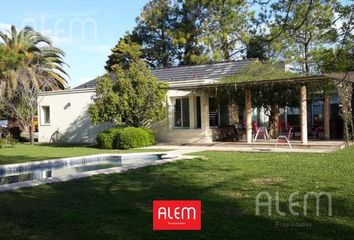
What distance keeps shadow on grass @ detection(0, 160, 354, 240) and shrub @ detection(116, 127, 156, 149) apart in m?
10.1

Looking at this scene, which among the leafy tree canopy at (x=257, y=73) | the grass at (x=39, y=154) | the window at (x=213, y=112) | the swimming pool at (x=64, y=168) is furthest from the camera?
the window at (x=213, y=112)

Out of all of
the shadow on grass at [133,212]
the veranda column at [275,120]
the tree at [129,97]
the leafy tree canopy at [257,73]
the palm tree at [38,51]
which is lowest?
the shadow on grass at [133,212]

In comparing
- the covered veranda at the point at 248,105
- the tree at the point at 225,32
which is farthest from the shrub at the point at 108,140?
the tree at the point at 225,32

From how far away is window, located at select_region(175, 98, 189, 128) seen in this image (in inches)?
928

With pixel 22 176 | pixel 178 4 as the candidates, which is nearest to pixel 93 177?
pixel 22 176

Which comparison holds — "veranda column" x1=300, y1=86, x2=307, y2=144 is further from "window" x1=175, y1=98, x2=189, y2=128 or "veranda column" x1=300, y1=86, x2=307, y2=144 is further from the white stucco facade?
"window" x1=175, y1=98, x2=189, y2=128

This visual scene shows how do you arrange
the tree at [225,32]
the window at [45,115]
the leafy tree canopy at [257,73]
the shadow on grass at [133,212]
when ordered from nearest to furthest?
the shadow on grass at [133,212], the leafy tree canopy at [257,73], the window at [45,115], the tree at [225,32]

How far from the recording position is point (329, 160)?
1355 centimetres

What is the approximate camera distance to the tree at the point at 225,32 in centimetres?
3709

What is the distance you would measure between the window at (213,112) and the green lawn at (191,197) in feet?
33.0

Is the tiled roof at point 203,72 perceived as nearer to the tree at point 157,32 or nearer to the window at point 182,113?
the window at point 182,113

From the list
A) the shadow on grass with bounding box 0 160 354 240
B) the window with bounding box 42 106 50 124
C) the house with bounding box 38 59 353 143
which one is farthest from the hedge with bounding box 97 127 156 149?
the shadow on grass with bounding box 0 160 354 240

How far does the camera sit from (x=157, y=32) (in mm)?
47219

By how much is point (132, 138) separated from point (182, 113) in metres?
3.72
